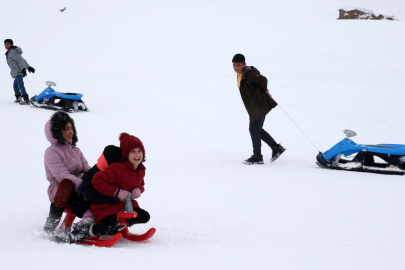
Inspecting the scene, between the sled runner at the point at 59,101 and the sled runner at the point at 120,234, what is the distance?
25.3 feet

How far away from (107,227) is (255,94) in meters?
4.04

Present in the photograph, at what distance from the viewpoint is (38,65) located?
1844cm

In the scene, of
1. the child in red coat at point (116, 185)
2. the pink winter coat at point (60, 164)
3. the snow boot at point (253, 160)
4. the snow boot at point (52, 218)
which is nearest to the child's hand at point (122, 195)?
the child in red coat at point (116, 185)

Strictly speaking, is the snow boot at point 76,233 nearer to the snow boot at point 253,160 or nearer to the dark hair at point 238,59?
the snow boot at point 253,160

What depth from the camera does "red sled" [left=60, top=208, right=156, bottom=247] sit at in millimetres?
3551

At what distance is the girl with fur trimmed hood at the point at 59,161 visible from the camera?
3811mm

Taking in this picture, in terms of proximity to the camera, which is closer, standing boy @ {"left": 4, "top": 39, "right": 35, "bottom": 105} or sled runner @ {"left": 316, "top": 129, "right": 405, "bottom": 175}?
sled runner @ {"left": 316, "top": 129, "right": 405, "bottom": 175}

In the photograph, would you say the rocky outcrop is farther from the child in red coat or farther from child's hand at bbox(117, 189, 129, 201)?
child's hand at bbox(117, 189, 129, 201)

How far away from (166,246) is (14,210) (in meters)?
1.82

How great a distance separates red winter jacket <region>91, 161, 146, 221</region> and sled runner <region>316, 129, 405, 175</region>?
3873mm

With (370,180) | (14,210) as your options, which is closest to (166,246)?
(14,210)

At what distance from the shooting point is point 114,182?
3.59m

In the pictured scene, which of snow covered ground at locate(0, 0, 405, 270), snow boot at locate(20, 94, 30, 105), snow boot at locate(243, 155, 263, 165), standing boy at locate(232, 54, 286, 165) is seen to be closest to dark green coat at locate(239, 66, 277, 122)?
standing boy at locate(232, 54, 286, 165)

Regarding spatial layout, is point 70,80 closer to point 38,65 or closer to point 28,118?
point 38,65
